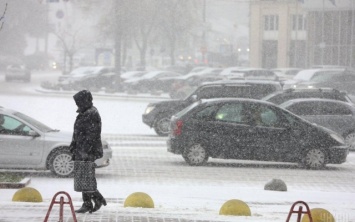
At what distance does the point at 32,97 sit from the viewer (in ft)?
179

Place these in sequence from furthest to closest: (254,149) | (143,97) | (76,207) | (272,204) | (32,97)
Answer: (143,97) → (32,97) → (254,149) → (272,204) → (76,207)

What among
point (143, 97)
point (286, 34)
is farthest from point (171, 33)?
point (143, 97)

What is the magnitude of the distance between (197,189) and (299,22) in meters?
71.9

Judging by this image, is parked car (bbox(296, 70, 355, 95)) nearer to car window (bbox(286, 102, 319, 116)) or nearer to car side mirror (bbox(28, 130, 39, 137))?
car window (bbox(286, 102, 319, 116))

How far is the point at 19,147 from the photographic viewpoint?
20078 millimetres

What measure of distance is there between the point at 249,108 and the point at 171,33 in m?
69.5

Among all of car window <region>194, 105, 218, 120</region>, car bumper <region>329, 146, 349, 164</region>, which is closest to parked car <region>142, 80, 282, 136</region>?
car window <region>194, 105, 218, 120</region>

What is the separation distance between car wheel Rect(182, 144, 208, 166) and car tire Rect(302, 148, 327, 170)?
7.48ft

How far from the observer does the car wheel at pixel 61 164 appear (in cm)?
2012

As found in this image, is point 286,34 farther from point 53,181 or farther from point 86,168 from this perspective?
point 86,168

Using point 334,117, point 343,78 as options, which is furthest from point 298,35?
point 334,117

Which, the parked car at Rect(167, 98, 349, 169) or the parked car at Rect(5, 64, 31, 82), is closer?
the parked car at Rect(167, 98, 349, 169)

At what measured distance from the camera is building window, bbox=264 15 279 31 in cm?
Answer: 9000

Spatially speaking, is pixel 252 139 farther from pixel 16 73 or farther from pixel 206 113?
pixel 16 73
